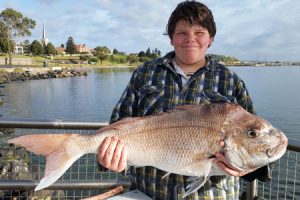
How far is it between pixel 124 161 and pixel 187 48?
104 centimetres

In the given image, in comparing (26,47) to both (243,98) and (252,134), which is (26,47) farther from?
(252,134)

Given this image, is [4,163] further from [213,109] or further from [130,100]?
[213,109]

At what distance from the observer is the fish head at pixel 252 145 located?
247 cm

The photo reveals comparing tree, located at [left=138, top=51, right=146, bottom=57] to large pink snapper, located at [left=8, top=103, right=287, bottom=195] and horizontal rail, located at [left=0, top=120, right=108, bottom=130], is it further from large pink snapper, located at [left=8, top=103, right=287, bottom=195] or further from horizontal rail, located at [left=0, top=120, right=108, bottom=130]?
large pink snapper, located at [left=8, top=103, right=287, bottom=195]

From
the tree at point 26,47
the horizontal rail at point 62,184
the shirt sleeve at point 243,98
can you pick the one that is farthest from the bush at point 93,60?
the shirt sleeve at point 243,98

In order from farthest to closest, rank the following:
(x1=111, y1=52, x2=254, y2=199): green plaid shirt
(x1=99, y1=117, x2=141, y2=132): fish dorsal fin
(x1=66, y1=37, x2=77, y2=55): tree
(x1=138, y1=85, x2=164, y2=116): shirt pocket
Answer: (x1=66, y1=37, x2=77, y2=55): tree < (x1=138, y1=85, x2=164, y2=116): shirt pocket < (x1=111, y1=52, x2=254, y2=199): green plaid shirt < (x1=99, y1=117, x2=141, y2=132): fish dorsal fin

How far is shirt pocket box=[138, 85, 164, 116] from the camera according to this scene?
298cm

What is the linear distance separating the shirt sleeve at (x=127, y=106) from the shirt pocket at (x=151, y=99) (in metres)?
0.08

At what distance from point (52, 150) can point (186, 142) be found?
0.97 m

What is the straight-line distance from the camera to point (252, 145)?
2.50 m

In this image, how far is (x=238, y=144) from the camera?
2.51 meters

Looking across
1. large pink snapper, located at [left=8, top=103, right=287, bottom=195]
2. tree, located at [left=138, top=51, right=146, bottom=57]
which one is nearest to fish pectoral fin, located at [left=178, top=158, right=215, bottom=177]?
large pink snapper, located at [left=8, top=103, right=287, bottom=195]

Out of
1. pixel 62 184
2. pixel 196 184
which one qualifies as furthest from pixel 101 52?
pixel 196 184

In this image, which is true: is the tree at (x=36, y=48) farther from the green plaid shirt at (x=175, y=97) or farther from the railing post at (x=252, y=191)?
the green plaid shirt at (x=175, y=97)
